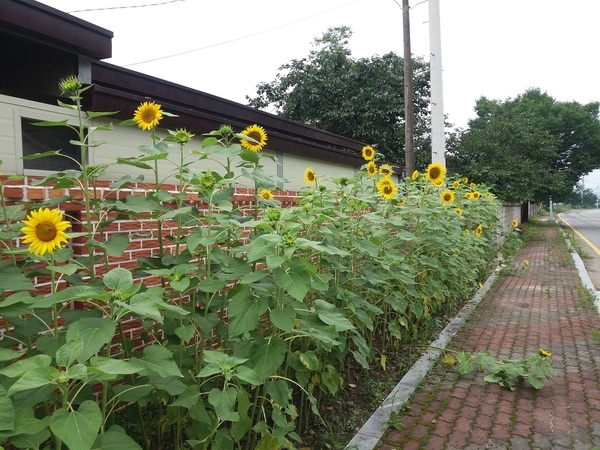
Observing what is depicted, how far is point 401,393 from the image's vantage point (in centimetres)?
314

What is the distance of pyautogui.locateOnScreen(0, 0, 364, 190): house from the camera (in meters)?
3.15

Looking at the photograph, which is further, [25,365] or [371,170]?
Answer: [371,170]

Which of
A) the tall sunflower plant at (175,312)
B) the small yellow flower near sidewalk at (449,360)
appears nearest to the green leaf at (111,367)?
the tall sunflower plant at (175,312)

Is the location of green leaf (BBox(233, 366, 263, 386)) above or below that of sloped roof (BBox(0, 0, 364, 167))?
below

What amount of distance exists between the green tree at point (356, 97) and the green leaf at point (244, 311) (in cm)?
1643

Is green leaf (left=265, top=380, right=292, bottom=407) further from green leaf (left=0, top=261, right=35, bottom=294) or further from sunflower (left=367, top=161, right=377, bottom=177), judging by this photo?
sunflower (left=367, top=161, right=377, bottom=177)

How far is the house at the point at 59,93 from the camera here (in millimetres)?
3148

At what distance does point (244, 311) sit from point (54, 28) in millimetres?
3480

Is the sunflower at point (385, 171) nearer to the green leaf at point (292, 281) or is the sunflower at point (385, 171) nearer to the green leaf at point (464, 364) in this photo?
the green leaf at point (464, 364)

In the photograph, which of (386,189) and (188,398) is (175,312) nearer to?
(188,398)

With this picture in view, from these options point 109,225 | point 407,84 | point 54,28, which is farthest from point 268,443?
point 407,84

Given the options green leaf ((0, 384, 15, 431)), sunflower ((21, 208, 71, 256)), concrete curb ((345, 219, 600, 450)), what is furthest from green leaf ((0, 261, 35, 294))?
concrete curb ((345, 219, 600, 450))

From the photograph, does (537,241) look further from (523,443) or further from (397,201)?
(523,443)

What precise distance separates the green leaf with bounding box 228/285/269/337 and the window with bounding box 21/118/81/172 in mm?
2246
